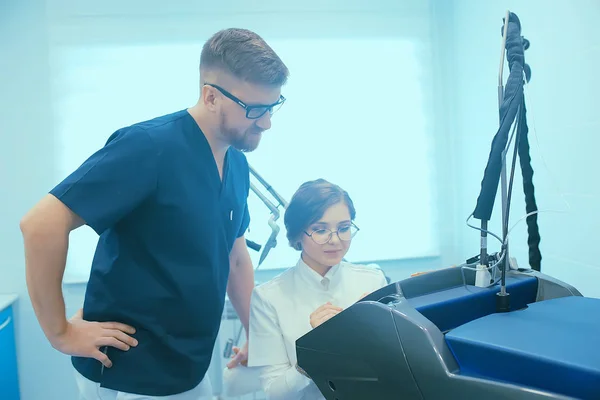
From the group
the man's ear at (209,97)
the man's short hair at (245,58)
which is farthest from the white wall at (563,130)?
the man's ear at (209,97)

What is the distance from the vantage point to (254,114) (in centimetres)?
119

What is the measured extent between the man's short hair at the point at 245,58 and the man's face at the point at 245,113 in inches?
0.9

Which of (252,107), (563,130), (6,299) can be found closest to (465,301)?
(252,107)

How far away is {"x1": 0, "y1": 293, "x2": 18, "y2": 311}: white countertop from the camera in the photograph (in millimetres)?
2401

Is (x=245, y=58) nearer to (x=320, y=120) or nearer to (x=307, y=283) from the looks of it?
(x=307, y=283)

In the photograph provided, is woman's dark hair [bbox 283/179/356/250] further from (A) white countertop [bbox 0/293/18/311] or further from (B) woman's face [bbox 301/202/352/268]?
(A) white countertop [bbox 0/293/18/311]

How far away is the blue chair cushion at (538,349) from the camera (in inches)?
20.3

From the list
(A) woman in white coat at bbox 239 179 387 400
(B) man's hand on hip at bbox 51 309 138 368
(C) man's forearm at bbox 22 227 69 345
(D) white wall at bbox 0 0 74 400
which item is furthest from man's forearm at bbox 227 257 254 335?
(D) white wall at bbox 0 0 74 400

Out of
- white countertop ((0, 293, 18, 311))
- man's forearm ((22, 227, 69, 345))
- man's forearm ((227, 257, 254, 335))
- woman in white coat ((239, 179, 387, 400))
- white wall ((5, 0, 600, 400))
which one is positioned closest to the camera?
man's forearm ((22, 227, 69, 345))

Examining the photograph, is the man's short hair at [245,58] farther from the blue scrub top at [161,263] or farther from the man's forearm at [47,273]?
the man's forearm at [47,273]

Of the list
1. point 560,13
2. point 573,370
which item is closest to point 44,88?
point 560,13

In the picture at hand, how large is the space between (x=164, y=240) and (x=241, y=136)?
0.31 meters

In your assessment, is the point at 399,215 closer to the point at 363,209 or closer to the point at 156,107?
the point at 363,209

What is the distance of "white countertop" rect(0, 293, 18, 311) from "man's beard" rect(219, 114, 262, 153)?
5.92 feet
